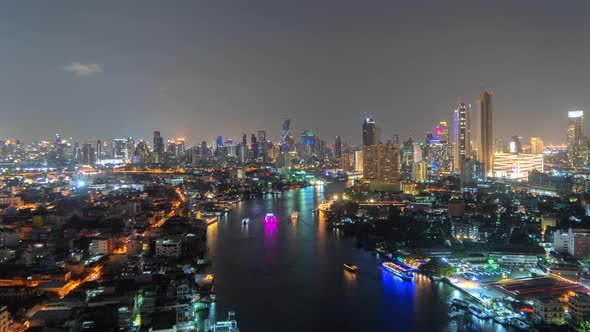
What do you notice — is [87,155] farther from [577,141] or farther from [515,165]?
[577,141]

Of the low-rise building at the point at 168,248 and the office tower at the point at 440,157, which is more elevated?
the office tower at the point at 440,157

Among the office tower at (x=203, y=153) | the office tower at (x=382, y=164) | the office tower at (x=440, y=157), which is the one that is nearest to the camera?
the office tower at (x=382, y=164)

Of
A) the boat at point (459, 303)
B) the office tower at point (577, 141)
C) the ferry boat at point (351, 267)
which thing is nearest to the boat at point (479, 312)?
the boat at point (459, 303)

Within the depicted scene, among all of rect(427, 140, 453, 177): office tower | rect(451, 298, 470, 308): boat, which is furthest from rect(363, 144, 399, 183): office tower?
rect(451, 298, 470, 308): boat

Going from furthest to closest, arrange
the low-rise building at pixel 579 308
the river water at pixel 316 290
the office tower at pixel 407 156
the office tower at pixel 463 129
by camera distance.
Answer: the office tower at pixel 407 156 → the office tower at pixel 463 129 → the river water at pixel 316 290 → the low-rise building at pixel 579 308

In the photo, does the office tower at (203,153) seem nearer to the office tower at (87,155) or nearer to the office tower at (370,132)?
the office tower at (87,155)

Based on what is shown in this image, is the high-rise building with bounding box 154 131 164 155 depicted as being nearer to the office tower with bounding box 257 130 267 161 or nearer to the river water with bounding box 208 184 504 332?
the office tower with bounding box 257 130 267 161

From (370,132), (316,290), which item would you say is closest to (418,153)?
(370,132)

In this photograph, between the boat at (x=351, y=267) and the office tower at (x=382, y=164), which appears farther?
the office tower at (x=382, y=164)
